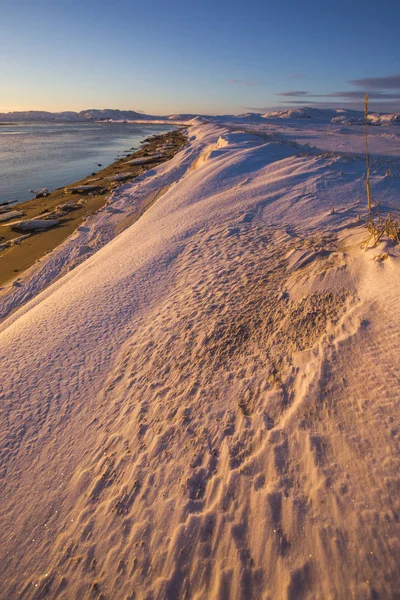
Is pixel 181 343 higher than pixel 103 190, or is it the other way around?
pixel 103 190

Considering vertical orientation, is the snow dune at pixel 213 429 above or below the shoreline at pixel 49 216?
below

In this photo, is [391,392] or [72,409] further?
[72,409]

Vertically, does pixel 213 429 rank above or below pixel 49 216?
below

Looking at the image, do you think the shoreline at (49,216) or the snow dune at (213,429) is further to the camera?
the shoreline at (49,216)

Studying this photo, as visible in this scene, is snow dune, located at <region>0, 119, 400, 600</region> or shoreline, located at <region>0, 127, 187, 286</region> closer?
snow dune, located at <region>0, 119, 400, 600</region>

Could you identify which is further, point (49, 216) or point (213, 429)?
point (49, 216)

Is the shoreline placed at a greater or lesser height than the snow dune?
greater

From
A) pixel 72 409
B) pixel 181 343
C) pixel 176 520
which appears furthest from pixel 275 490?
pixel 72 409

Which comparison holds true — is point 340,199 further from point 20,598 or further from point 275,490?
point 20,598
